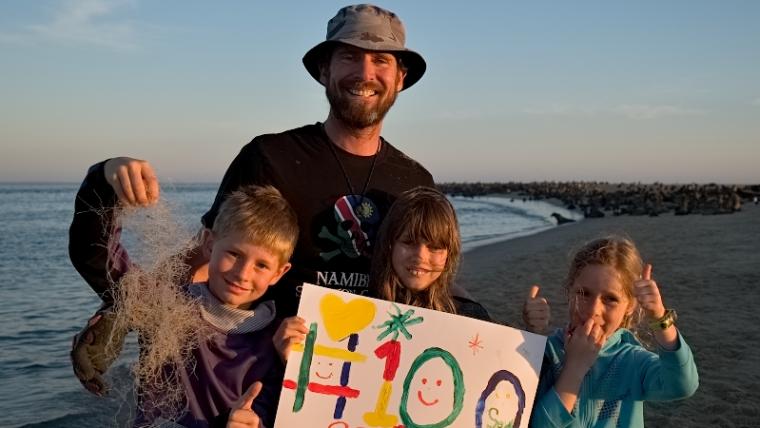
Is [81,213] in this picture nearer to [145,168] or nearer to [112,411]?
[145,168]

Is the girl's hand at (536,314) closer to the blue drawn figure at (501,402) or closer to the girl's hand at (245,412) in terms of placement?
→ the blue drawn figure at (501,402)

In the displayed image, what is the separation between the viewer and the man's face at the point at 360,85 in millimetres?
3270

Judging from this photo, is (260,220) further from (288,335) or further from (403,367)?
(403,367)

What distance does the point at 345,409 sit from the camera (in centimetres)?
276

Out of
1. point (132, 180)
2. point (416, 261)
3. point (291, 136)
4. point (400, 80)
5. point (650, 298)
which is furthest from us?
point (400, 80)

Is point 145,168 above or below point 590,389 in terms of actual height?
above

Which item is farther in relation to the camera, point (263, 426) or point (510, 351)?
point (510, 351)

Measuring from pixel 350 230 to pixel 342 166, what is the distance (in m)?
0.34

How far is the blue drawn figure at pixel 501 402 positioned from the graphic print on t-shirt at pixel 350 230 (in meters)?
0.89

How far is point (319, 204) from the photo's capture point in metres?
3.18

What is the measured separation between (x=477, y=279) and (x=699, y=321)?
18.1ft

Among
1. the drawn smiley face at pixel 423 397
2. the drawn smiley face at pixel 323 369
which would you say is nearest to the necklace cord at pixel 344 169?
the drawn smiley face at pixel 323 369

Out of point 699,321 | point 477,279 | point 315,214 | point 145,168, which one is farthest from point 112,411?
point 477,279

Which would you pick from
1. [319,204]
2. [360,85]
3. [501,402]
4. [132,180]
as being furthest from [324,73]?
[501,402]
